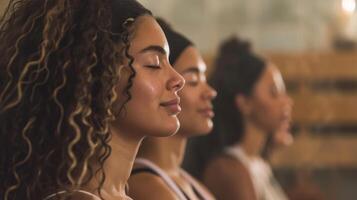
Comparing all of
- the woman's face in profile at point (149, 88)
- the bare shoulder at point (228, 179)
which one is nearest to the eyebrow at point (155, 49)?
the woman's face in profile at point (149, 88)

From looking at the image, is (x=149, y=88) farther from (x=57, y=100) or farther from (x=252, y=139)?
(x=252, y=139)

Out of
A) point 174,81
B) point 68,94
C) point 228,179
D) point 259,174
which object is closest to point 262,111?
point 259,174

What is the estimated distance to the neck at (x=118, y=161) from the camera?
145 centimetres

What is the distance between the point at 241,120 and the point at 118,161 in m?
1.36

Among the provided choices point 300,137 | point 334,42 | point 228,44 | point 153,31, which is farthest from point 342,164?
point 153,31

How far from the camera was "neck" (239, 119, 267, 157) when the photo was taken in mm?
2793

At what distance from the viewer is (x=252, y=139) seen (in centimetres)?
282

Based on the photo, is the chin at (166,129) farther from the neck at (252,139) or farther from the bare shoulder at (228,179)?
the neck at (252,139)

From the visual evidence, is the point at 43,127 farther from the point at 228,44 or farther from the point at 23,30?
the point at 228,44

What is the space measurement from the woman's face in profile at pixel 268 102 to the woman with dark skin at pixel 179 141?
0.77 meters

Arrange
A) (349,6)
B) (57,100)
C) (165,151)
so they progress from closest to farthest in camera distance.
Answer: (57,100)
(165,151)
(349,6)

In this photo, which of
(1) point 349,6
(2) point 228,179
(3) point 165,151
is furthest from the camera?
(1) point 349,6

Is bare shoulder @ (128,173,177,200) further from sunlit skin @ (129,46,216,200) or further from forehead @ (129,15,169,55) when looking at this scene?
forehead @ (129,15,169,55)

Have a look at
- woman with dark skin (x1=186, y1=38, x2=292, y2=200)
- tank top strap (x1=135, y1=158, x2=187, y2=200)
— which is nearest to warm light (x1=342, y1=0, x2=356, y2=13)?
woman with dark skin (x1=186, y1=38, x2=292, y2=200)
